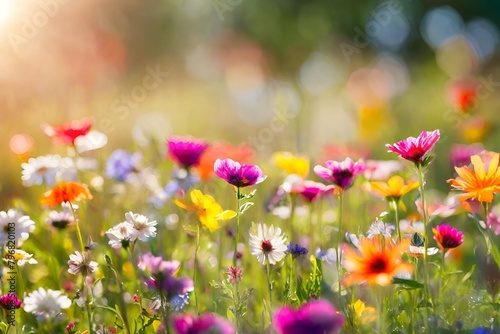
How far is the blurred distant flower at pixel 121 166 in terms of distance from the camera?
6.74 ft

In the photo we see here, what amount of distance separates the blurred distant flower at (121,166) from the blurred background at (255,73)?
0.29 meters

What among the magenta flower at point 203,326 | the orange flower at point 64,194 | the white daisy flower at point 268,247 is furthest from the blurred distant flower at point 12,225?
the magenta flower at point 203,326

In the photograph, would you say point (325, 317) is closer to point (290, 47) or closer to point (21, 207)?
point (21, 207)

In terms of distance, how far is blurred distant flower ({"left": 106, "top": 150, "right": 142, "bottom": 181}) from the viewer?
205cm

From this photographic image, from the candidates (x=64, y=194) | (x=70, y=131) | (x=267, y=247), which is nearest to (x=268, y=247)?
(x=267, y=247)

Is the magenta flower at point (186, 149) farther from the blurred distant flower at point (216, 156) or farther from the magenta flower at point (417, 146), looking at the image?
the magenta flower at point (417, 146)

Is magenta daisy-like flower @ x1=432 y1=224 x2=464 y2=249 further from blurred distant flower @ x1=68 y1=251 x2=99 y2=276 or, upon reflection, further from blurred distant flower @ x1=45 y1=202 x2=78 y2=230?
blurred distant flower @ x1=45 y1=202 x2=78 y2=230

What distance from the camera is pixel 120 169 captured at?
207 cm

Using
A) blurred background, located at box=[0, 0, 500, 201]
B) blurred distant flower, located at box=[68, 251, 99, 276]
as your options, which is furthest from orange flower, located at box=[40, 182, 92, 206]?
blurred background, located at box=[0, 0, 500, 201]

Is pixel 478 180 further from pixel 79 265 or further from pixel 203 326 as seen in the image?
pixel 79 265

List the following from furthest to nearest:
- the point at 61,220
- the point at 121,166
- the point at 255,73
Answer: the point at 255,73, the point at 121,166, the point at 61,220

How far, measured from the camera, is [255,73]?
28.4 ft

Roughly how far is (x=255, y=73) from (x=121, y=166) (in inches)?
263

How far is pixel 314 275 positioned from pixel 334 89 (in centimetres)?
710
